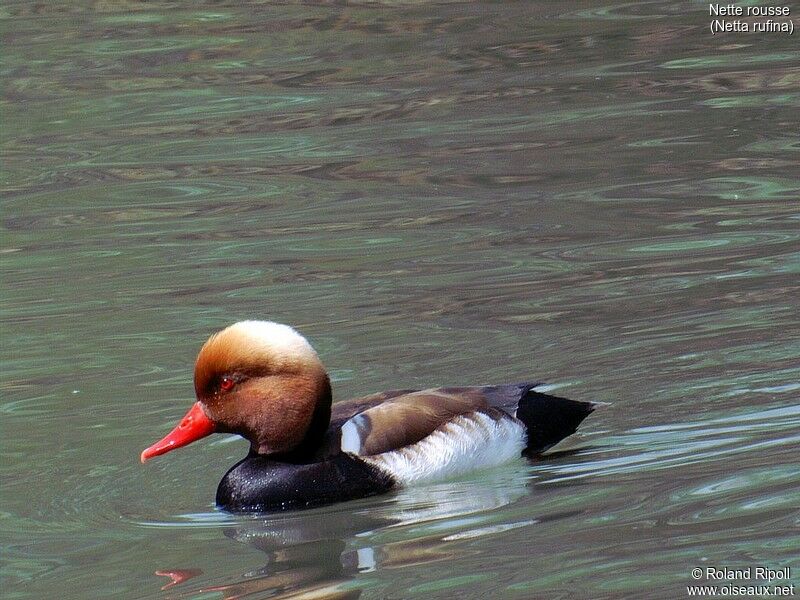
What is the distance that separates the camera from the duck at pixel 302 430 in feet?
22.3

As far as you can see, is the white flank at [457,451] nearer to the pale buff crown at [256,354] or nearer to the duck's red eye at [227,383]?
the pale buff crown at [256,354]

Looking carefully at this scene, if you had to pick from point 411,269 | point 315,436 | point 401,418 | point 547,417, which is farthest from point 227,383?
point 411,269

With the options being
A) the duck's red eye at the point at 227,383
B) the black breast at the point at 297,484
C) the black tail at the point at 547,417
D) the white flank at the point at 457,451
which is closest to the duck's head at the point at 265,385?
the duck's red eye at the point at 227,383

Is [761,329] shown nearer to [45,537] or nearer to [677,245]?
[677,245]

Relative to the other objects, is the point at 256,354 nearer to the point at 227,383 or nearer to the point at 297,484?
the point at 227,383

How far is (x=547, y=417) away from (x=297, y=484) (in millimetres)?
1159

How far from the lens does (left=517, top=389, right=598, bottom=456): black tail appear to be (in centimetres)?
721

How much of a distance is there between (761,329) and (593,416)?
1052 mm

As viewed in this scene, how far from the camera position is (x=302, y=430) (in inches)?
270

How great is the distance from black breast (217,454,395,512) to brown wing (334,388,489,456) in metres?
0.11

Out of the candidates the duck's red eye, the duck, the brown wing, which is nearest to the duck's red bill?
the duck

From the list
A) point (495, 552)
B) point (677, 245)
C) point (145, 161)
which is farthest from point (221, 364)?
point (145, 161)

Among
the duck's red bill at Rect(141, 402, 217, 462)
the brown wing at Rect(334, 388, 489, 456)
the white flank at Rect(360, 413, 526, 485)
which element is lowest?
the white flank at Rect(360, 413, 526, 485)

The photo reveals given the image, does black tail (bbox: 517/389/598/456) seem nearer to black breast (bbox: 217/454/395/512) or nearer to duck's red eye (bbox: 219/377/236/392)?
black breast (bbox: 217/454/395/512)
